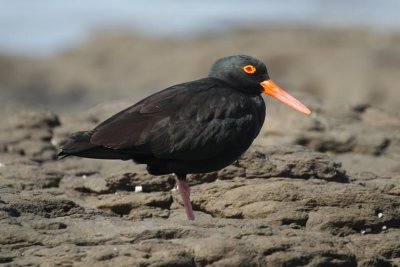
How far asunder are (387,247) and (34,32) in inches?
1311

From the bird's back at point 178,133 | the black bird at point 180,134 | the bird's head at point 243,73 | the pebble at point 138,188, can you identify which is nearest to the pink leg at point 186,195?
the black bird at point 180,134

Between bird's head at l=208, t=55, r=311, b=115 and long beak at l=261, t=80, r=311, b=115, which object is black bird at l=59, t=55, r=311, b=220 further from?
long beak at l=261, t=80, r=311, b=115

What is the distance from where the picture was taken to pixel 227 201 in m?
8.69

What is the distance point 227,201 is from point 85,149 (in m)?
1.31

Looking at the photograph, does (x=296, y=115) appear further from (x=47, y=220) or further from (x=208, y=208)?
(x=47, y=220)

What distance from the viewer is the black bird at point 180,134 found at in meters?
8.53

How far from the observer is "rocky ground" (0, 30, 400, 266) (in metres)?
7.26

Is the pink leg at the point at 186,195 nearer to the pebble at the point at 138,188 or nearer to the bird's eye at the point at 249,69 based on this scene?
the pebble at the point at 138,188

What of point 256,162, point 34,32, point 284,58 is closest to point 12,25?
point 34,32

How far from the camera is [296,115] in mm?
12531

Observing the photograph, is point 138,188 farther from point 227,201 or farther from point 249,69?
point 249,69

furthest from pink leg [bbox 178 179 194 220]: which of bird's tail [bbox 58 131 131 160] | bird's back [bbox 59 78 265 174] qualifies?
bird's tail [bbox 58 131 131 160]

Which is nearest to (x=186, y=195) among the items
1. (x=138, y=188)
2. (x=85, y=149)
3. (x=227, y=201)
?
(x=227, y=201)

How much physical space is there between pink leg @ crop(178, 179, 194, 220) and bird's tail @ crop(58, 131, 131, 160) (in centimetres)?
53
